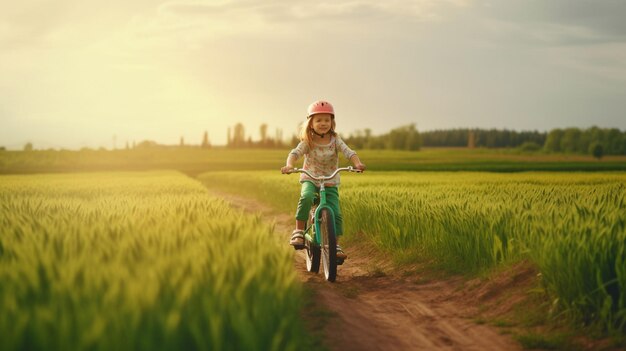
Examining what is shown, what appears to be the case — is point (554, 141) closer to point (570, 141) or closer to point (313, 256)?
point (570, 141)

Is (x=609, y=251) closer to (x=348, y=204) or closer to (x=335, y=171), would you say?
(x=335, y=171)

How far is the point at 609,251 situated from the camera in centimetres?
564

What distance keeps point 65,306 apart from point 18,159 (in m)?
80.6

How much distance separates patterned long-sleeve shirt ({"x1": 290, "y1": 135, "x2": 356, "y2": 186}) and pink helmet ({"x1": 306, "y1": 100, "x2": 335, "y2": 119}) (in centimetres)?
53

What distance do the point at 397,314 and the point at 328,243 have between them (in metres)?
1.52

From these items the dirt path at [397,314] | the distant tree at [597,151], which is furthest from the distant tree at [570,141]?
the dirt path at [397,314]

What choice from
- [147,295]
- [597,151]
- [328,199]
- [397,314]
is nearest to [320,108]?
[328,199]

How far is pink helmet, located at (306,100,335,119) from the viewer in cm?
806

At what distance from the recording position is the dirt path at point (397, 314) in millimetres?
5621

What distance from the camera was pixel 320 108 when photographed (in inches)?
319

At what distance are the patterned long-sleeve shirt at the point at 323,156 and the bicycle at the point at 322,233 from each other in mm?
189

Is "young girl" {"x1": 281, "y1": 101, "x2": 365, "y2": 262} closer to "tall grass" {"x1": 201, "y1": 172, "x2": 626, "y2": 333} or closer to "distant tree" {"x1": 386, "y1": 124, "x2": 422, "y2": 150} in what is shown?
"tall grass" {"x1": 201, "y1": 172, "x2": 626, "y2": 333}

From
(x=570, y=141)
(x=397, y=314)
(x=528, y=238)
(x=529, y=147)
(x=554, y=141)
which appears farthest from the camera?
(x=554, y=141)

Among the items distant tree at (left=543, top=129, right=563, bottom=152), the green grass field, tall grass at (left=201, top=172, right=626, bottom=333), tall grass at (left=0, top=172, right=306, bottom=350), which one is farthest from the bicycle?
distant tree at (left=543, top=129, right=563, bottom=152)
